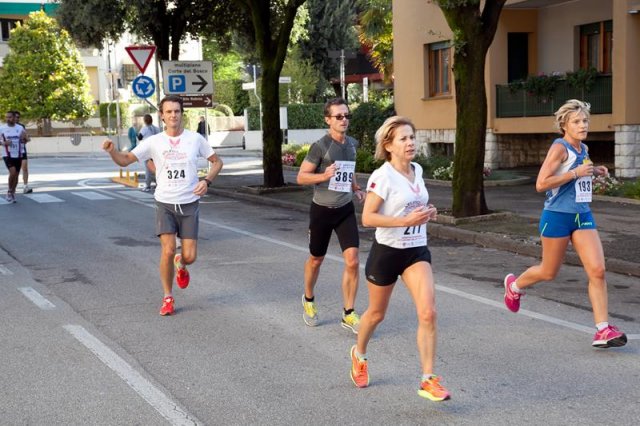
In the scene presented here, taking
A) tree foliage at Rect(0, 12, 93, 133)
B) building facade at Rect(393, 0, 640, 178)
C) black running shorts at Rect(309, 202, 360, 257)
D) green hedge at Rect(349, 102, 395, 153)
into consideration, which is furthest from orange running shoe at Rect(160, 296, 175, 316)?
tree foliage at Rect(0, 12, 93, 133)

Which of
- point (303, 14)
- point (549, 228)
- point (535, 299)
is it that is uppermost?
point (303, 14)

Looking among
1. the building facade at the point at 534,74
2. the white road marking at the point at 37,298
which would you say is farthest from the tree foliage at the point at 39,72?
the white road marking at the point at 37,298

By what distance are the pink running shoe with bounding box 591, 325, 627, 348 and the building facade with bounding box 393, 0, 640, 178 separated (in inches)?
564

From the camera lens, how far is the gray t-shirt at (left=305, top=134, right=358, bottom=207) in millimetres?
7664

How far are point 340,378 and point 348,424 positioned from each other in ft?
3.18

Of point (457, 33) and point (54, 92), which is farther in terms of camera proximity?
point (54, 92)

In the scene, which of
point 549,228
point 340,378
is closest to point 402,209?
point 340,378

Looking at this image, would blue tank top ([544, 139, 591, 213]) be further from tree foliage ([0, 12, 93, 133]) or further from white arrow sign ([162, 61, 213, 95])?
tree foliage ([0, 12, 93, 133])

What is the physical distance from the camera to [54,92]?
51156mm

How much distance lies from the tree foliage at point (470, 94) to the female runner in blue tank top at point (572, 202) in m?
7.00

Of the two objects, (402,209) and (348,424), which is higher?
(402,209)

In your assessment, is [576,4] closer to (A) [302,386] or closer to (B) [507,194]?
(B) [507,194]

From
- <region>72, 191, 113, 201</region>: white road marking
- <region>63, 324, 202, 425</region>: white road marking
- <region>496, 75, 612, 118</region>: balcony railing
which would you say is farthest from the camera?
<region>496, 75, 612, 118</region>: balcony railing

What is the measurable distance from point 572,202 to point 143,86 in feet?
63.8
